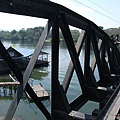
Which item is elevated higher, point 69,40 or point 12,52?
point 69,40

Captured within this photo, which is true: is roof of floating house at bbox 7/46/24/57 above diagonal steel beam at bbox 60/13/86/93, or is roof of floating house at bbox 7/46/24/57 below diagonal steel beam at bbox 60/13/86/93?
below

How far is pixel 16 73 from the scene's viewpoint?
4145mm

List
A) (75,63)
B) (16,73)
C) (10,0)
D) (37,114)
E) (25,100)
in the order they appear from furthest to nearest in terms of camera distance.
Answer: (25,100)
(37,114)
(75,63)
(16,73)
(10,0)

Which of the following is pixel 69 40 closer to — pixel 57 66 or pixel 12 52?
pixel 57 66

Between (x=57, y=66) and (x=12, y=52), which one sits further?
(x=12, y=52)

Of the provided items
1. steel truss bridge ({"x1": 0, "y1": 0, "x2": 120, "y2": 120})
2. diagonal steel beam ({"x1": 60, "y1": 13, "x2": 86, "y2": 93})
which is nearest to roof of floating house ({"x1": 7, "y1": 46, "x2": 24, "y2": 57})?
steel truss bridge ({"x1": 0, "y1": 0, "x2": 120, "y2": 120})

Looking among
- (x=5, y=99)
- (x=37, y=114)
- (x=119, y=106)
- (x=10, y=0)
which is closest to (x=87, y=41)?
(x=119, y=106)

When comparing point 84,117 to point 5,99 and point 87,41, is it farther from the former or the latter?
point 5,99

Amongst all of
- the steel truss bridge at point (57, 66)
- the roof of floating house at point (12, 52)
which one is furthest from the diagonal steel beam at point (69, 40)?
the roof of floating house at point (12, 52)

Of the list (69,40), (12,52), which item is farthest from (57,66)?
(12,52)

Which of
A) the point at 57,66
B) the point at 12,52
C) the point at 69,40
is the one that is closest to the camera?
the point at 57,66

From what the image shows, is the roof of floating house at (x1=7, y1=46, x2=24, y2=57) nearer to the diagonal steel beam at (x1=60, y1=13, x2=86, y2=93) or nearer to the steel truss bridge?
the steel truss bridge

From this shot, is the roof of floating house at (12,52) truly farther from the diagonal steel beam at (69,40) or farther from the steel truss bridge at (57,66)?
the diagonal steel beam at (69,40)

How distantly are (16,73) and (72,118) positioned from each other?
1.95m
